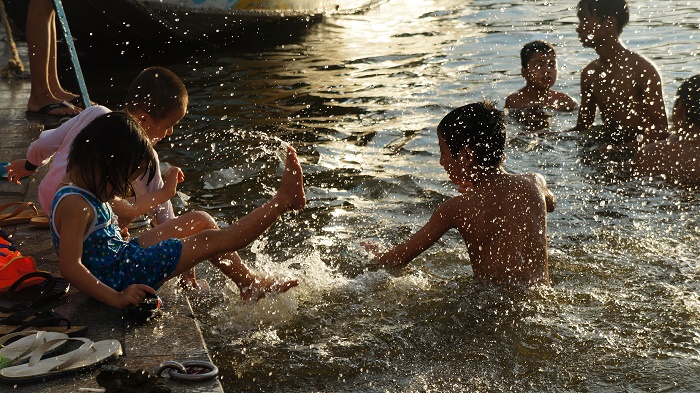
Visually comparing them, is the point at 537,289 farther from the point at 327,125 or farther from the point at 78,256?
the point at 327,125

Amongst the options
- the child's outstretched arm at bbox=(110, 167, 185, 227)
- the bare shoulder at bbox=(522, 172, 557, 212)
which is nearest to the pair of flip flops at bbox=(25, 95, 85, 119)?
the child's outstretched arm at bbox=(110, 167, 185, 227)

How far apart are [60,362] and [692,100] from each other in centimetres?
506

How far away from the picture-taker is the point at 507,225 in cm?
441

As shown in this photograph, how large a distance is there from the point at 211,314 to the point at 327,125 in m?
4.47

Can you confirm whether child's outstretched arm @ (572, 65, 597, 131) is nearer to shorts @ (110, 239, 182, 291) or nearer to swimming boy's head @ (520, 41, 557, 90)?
swimming boy's head @ (520, 41, 557, 90)

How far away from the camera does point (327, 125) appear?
8.67 m

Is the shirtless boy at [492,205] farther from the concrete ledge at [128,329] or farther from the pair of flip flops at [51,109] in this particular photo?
the pair of flip flops at [51,109]

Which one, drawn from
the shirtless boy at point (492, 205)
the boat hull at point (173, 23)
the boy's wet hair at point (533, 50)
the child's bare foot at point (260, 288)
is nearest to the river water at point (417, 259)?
the child's bare foot at point (260, 288)

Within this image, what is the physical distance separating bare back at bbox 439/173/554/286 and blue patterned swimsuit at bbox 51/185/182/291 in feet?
5.00

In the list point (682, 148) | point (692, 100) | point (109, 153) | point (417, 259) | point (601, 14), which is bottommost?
point (417, 259)

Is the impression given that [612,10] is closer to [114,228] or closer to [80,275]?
[114,228]

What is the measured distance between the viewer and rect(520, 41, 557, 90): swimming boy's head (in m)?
8.88

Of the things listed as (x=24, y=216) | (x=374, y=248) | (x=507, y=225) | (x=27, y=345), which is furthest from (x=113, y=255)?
(x=507, y=225)

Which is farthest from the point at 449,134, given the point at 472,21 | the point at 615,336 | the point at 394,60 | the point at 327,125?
the point at 472,21
